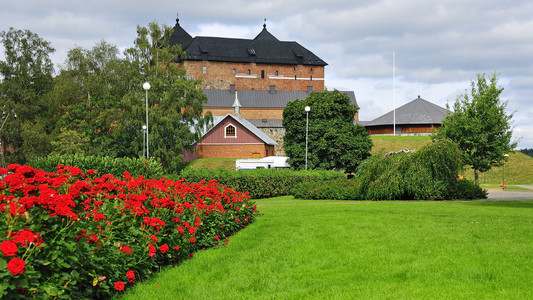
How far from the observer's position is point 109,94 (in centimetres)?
5231

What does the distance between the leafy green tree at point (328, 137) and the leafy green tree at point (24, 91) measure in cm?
2743

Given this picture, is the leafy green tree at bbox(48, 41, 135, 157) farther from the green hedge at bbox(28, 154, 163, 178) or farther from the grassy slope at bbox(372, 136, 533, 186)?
the grassy slope at bbox(372, 136, 533, 186)

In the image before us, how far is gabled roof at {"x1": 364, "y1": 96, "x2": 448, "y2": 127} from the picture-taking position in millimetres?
69188

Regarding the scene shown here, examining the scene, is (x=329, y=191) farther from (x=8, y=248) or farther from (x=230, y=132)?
(x=230, y=132)

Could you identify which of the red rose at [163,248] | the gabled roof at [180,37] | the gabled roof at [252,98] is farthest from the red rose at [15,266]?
the gabled roof at [180,37]

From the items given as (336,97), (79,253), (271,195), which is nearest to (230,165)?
(336,97)

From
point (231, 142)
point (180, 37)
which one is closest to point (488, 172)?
point (231, 142)

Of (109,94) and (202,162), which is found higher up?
(109,94)

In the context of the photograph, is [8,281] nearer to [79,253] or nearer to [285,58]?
[79,253]

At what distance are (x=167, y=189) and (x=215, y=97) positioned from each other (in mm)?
69579

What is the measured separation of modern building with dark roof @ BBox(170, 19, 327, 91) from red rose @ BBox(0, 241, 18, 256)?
84.7 m

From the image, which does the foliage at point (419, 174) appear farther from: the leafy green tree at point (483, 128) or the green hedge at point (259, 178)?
the leafy green tree at point (483, 128)

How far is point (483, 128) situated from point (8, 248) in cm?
3758

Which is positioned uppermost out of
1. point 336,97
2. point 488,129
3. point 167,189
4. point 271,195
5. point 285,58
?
point 285,58
